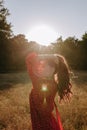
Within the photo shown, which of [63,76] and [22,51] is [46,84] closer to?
[63,76]

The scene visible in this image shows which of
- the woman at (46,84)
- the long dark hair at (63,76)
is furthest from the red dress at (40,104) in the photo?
the long dark hair at (63,76)

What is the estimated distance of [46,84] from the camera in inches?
205

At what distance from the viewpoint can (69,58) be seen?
199 feet

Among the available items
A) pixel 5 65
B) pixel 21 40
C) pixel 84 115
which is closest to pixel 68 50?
pixel 21 40

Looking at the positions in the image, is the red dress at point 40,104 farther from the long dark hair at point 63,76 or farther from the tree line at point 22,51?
the tree line at point 22,51

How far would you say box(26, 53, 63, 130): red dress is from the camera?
5.20 meters

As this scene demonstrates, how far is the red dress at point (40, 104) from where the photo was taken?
520cm

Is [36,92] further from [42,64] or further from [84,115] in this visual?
[84,115]

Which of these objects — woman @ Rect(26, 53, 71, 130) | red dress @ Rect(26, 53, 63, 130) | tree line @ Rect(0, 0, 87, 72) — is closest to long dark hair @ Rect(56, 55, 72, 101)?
woman @ Rect(26, 53, 71, 130)

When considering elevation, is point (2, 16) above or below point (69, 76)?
above

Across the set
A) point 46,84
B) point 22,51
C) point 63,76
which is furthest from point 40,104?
point 22,51

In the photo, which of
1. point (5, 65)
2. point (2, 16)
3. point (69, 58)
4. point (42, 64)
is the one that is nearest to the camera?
point (42, 64)

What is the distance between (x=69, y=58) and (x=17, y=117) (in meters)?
51.4

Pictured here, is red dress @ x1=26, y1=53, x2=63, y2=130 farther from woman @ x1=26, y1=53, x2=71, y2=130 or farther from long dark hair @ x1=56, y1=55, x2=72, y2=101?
long dark hair @ x1=56, y1=55, x2=72, y2=101
